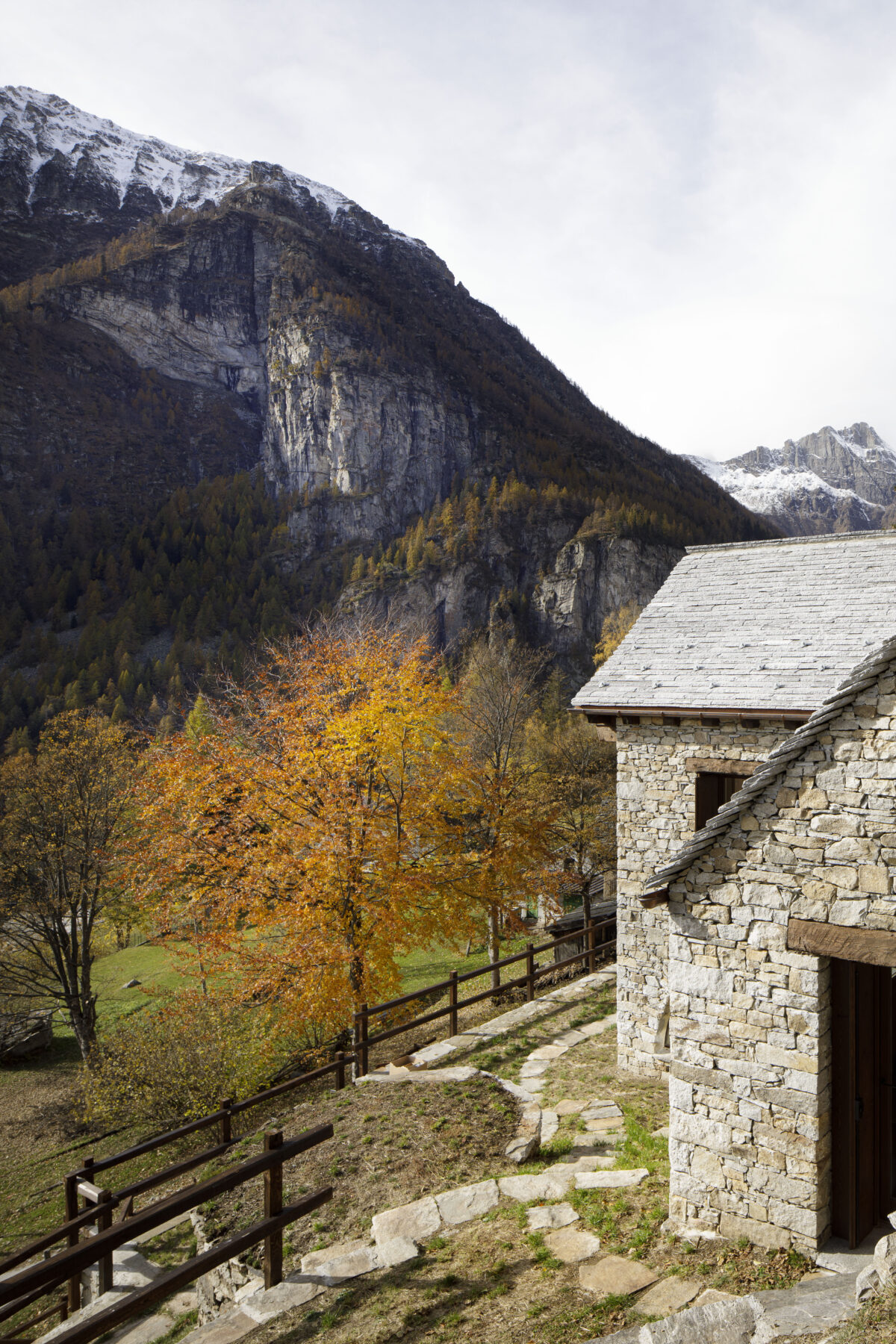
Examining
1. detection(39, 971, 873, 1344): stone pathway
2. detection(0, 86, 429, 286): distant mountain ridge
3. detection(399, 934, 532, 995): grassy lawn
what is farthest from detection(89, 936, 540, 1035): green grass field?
detection(0, 86, 429, 286): distant mountain ridge

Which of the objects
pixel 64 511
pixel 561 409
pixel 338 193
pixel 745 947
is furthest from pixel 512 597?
pixel 338 193

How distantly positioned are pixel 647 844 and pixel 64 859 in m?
15.8

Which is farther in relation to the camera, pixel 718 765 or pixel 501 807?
pixel 501 807

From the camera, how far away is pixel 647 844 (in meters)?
10.3

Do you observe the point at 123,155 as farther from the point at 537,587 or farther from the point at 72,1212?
the point at 72,1212

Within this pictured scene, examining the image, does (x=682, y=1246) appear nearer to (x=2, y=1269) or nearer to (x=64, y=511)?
(x=2, y=1269)

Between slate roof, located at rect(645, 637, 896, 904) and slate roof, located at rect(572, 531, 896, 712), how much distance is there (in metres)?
4.02

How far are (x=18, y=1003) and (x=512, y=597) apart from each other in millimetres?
76526

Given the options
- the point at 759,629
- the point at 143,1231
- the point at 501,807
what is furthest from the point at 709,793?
the point at 143,1231

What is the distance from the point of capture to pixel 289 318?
127312mm

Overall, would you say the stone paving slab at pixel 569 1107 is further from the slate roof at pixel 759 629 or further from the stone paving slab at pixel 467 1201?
the slate roof at pixel 759 629

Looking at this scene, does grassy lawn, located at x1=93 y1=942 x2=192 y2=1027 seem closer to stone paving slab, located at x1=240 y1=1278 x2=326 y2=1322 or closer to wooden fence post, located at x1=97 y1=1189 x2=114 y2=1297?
wooden fence post, located at x1=97 y1=1189 x2=114 y2=1297

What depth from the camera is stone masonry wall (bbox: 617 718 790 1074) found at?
9.96m

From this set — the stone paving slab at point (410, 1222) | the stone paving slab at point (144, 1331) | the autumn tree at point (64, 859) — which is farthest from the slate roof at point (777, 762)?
the autumn tree at point (64, 859)
